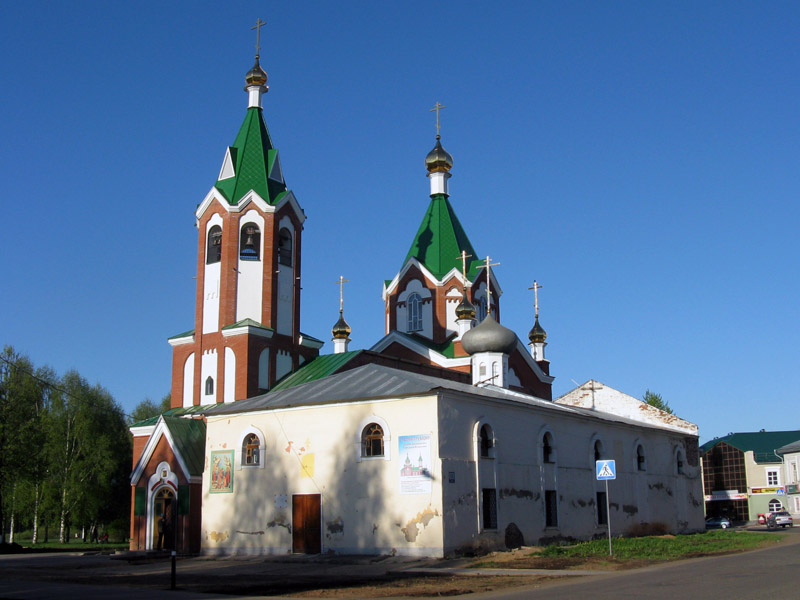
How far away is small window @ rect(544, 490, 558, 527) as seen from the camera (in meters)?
23.7

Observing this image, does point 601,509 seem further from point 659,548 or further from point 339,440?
point 339,440

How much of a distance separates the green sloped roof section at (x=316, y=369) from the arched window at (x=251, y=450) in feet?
17.6

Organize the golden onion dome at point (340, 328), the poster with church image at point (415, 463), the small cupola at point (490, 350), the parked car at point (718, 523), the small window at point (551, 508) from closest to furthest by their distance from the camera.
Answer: the poster with church image at point (415, 463) → the small window at point (551, 508) → the small cupola at point (490, 350) → the golden onion dome at point (340, 328) → the parked car at point (718, 523)

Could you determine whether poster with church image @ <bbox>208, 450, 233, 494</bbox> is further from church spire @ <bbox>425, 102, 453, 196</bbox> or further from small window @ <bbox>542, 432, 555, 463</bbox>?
church spire @ <bbox>425, 102, 453, 196</bbox>

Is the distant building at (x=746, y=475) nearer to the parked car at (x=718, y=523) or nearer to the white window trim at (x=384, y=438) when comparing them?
the parked car at (x=718, y=523)

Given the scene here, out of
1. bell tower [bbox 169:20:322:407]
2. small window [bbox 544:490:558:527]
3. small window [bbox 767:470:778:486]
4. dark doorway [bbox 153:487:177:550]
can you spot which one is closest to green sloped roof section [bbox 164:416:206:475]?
dark doorway [bbox 153:487:177:550]

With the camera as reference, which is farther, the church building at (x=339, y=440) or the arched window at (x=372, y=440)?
the arched window at (x=372, y=440)

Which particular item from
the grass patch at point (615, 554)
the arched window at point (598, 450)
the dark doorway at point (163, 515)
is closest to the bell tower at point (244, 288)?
the dark doorway at point (163, 515)

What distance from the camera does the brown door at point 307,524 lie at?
2111 centimetres

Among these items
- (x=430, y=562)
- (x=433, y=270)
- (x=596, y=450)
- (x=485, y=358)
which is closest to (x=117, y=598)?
(x=430, y=562)

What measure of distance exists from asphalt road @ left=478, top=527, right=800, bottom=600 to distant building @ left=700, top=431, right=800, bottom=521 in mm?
40795

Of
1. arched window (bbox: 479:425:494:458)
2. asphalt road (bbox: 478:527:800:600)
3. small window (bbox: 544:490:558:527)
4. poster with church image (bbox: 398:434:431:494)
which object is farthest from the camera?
small window (bbox: 544:490:558:527)

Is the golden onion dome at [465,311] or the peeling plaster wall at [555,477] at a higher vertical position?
the golden onion dome at [465,311]

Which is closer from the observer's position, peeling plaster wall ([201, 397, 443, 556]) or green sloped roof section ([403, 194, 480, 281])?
peeling plaster wall ([201, 397, 443, 556])
